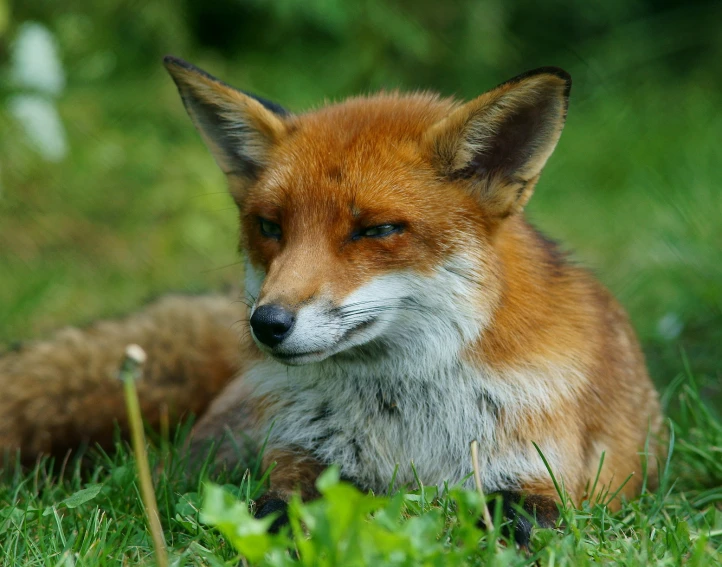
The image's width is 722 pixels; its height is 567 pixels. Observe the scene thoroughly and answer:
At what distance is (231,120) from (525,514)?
2003 millimetres

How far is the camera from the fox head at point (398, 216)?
3.05 metres

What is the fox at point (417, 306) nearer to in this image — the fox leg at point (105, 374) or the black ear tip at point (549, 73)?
the black ear tip at point (549, 73)

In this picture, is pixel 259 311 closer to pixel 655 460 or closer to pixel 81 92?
pixel 655 460

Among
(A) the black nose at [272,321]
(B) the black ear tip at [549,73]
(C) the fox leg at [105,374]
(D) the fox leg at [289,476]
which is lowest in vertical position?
(C) the fox leg at [105,374]

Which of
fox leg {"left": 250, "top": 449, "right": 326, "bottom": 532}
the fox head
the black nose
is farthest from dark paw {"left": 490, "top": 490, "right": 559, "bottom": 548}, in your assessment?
the black nose

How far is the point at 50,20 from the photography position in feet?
27.4

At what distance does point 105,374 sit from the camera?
457 centimetres

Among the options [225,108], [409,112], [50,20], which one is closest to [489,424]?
[409,112]

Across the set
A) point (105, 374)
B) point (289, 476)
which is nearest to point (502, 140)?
point (289, 476)

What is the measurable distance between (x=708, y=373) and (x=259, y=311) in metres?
3.22

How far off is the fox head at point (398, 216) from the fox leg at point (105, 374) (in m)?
1.20

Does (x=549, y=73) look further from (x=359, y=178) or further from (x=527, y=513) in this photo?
(x=527, y=513)

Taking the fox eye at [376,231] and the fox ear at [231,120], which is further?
the fox ear at [231,120]

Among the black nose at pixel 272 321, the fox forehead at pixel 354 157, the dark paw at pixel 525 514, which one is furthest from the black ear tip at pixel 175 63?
the dark paw at pixel 525 514
